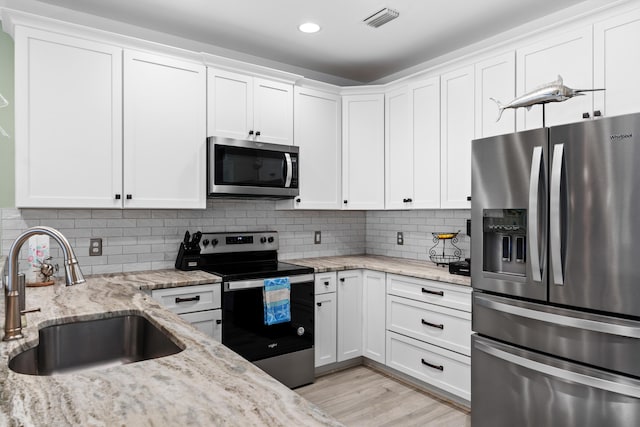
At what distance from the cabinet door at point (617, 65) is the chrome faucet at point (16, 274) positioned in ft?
8.56

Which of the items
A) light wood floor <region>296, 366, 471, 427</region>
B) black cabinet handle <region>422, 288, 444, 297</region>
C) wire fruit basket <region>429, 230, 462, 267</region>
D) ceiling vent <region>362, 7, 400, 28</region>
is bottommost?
light wood floor <region>296, 366, 471, 427</region>

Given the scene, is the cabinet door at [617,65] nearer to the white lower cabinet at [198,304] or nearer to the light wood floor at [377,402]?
the light wood floor at [377,402]

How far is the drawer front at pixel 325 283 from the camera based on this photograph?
129 inches

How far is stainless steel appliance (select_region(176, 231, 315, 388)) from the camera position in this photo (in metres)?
2.82

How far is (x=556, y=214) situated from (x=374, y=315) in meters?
1.77

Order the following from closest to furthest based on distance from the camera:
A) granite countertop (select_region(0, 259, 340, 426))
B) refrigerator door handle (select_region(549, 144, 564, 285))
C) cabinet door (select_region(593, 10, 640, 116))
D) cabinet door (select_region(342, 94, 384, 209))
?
granite countertop (select_region(0, 259, 340, 426)), refrigerator door handle (select_region(549, 144, 564, 285)), cabinet door (select_region(593, 10, 640, 116)), cabinet door (select_region(342, 94, 384, 209))

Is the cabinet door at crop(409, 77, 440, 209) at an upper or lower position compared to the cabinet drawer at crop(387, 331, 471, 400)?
upper

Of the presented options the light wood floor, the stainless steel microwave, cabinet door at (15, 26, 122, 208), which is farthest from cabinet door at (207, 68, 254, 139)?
the light wood floor

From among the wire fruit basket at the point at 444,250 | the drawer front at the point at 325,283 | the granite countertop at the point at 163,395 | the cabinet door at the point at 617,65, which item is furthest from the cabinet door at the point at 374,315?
the granite countertop at the point at 163,395

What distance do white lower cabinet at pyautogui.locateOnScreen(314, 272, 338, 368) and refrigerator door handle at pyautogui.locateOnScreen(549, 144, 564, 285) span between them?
1.71 meters

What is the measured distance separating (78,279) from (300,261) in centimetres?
260

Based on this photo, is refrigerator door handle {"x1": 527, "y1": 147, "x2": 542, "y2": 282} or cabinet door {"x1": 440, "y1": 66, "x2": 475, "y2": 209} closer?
refrigerator door handle {"x1": 527, "y1": 147, "x2": 542, "y2": 282}

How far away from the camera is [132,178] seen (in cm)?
274

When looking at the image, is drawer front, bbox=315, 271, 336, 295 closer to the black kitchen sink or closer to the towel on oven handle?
the towel on oven handle
